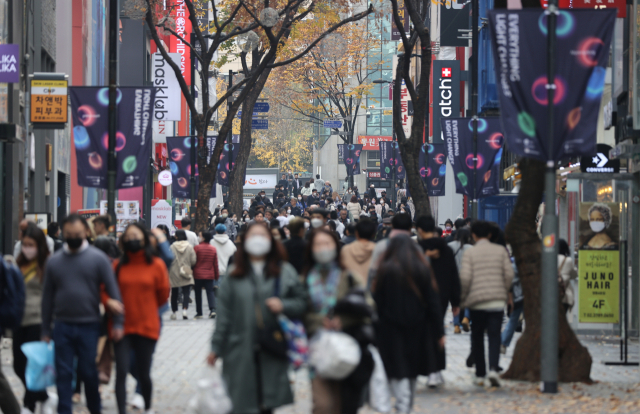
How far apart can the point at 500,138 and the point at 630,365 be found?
31.4 feet

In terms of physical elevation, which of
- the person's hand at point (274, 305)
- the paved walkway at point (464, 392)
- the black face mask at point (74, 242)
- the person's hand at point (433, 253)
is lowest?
Answer: the paved walkway at point (464, 392)

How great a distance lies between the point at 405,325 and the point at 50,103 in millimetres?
11828

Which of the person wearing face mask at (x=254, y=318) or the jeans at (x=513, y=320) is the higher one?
the person wearing face mask at (x=254, y=318)

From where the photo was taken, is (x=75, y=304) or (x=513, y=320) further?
(x=513, y=320)

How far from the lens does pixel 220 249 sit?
733 inches

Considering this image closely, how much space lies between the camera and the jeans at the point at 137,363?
8062mm

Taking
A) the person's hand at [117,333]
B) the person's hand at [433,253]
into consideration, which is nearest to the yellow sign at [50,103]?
the person's hand at [433,253]

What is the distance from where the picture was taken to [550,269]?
31.8 ft

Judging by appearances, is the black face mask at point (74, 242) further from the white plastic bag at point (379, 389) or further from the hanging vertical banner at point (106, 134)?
the hanging vertical banner at point (106, 134)

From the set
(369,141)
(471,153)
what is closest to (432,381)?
(471,153)

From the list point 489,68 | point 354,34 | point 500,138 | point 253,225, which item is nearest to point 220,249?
point 500,138

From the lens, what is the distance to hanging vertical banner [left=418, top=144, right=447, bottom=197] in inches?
1117

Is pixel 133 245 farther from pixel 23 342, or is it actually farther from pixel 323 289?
pixel 323 289

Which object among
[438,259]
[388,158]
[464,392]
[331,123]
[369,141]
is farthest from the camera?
[369,141]
